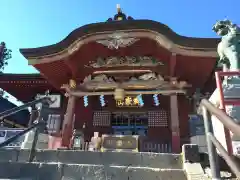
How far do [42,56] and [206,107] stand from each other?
8.20 m

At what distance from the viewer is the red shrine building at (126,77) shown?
8.89 metres

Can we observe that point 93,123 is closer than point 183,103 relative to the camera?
No

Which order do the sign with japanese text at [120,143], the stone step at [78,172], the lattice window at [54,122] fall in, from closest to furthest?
the stone step at [78,172]
the sign with japanese text at [120,143]
the lattice window at [54,122]

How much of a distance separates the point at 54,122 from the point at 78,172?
838cm

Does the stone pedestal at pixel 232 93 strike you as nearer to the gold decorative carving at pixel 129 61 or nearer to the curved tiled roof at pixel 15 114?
the gold decorative carving at pixel 129 61

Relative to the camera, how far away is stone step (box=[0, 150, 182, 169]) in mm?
3628

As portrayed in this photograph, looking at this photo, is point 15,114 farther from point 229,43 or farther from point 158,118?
point 229,43

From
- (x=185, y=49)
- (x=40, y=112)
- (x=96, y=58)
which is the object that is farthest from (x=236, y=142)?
(x=96, y=58)

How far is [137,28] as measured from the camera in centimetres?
884

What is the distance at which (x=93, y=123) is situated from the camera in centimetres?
1125

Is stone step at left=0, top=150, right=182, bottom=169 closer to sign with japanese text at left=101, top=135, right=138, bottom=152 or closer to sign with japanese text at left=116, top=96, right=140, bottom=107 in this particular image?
sign with japanese text at left=101, top=135, right=138, bottom=152

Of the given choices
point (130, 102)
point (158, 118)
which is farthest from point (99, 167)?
point (130, 102)

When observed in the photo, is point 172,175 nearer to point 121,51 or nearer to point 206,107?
point 206,107

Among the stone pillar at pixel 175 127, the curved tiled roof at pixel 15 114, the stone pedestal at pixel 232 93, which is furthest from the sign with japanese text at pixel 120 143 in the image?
the curved tiled roof at pixel 15 114
